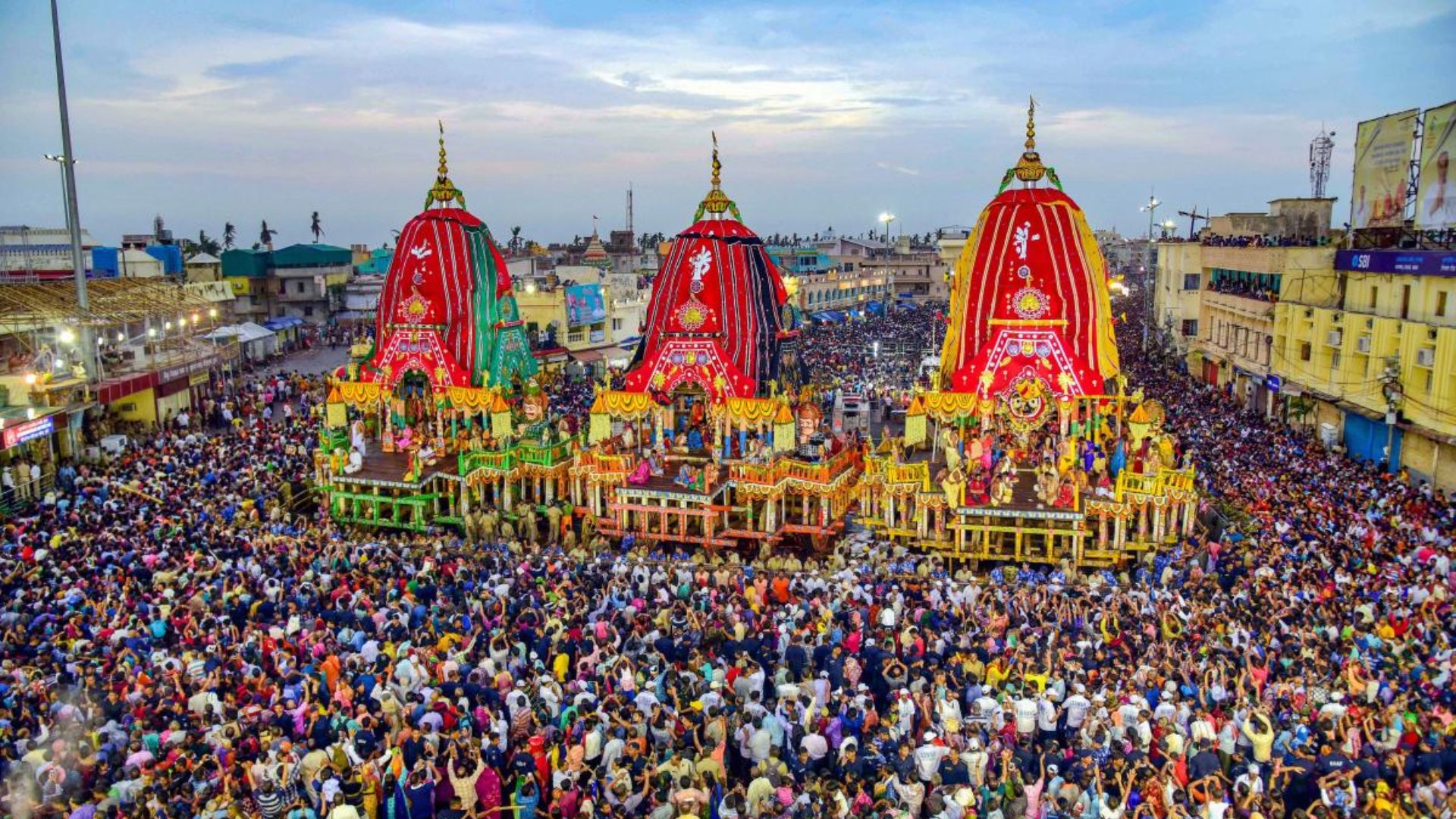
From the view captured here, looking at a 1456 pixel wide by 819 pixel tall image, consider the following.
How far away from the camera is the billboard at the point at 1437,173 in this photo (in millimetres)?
28922

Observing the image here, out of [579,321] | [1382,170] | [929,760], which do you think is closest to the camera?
[929,760]

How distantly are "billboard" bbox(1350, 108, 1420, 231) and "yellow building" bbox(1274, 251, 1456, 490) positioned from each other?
164 centimetres

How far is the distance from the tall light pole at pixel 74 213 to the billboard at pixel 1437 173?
4002 cm

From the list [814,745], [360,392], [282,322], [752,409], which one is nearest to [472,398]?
[360,392]

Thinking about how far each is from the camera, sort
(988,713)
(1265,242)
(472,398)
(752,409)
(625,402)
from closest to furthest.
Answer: (988,713) < (752,409) < (625,402) < (472,398) < (1265,242)

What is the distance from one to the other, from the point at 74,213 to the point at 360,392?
495 inches

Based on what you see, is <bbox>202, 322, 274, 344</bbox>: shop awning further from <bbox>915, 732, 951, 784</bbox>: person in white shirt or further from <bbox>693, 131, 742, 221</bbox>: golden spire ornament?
<bbox>915, 732, 951, 784</bbox>: person in white shirt

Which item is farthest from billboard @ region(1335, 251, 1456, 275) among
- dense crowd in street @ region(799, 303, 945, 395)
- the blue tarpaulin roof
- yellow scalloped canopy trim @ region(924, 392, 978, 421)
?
the blue tarpaulin roof

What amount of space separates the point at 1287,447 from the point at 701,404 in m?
17.2

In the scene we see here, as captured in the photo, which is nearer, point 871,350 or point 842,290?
point 871,350

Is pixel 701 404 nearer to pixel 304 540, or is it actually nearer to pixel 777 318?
pixel 777 318

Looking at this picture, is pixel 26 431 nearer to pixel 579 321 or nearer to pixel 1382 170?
pixel 579 321

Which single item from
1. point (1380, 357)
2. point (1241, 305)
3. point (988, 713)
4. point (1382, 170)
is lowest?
point (988, 713)

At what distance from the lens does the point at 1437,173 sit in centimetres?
2964
